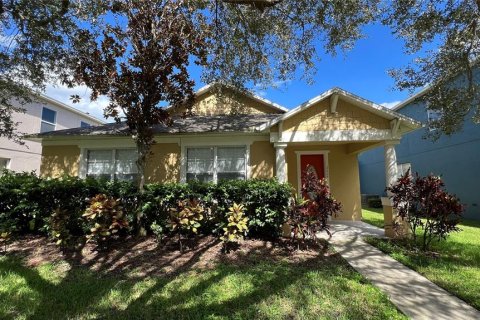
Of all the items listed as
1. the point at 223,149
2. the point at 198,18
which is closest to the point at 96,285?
the point at 223,149

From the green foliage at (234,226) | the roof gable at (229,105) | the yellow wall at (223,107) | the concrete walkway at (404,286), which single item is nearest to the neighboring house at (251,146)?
the roof gable at (229,105)

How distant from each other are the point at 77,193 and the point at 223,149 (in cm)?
476

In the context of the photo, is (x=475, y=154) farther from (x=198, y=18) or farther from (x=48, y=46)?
(x=48, y=46)

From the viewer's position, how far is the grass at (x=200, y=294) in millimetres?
4039

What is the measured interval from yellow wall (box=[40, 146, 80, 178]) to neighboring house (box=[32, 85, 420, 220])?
0.11 feet

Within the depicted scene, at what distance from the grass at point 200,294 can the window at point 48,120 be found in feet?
56.4

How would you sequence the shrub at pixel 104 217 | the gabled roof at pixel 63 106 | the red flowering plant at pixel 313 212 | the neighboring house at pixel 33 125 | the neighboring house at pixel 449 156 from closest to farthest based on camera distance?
1. the shrub at pixel 104 217
2. the red flowering plant at pixel 313 212
3. the neighboring house at pixel 449 156
4. the neighboring house at pixel 33 125
5. the gabled roof at pixel 63 106

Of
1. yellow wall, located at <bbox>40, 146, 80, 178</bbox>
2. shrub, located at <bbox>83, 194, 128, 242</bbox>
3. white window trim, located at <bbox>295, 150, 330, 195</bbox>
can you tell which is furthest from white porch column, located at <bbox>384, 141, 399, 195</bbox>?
yellow wall, located at <bbox>40, 146, 80, 178</bbox>

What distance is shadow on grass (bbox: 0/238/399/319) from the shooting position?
4.06 m

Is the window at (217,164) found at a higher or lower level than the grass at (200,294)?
higher

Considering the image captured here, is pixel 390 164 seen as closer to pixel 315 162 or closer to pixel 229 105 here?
pixel 315 162

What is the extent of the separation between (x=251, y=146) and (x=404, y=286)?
6.22 m

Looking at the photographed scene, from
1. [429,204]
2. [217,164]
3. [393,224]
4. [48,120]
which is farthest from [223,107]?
[48,120]

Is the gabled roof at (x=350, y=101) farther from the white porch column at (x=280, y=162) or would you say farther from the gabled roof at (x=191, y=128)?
the gabled roof at (x=191, y=128)
